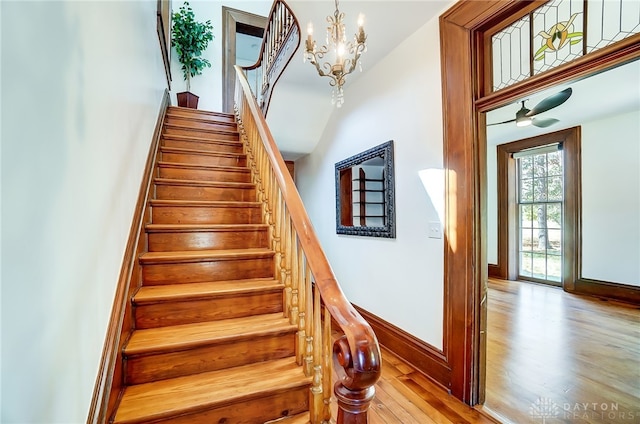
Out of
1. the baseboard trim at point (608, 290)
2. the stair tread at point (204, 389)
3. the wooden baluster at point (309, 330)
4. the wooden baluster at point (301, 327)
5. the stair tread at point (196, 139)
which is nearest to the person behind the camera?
the stair tread at point (204, 389)

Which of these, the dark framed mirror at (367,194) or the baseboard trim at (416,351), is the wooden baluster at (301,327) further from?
the dark framed mirror at (367,194)

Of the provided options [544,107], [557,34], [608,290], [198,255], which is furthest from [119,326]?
[608,290]

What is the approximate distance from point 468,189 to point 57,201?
2.03m

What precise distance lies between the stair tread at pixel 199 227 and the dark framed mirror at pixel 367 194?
1183 millimetres

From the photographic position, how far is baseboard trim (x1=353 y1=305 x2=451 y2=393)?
82.9 inches

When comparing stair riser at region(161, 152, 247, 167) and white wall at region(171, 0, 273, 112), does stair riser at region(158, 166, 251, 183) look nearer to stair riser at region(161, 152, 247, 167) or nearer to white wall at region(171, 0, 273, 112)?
stair riser at region(161, 152, 247, 167)

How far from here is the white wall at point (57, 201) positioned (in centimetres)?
59

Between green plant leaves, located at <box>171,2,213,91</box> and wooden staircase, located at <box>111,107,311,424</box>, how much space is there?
278 centimetres

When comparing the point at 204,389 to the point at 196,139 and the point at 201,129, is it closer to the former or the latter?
the point at 196,139

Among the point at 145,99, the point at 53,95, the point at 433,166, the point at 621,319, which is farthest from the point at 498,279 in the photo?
the point at 53,95

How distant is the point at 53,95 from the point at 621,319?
520 centimetres

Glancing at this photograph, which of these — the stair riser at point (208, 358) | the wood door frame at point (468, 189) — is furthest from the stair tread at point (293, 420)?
the wood door frame at point (468, 189)

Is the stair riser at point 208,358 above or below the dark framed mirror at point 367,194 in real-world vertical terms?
below

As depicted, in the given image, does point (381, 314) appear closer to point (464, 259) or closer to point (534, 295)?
point (464, 259)
